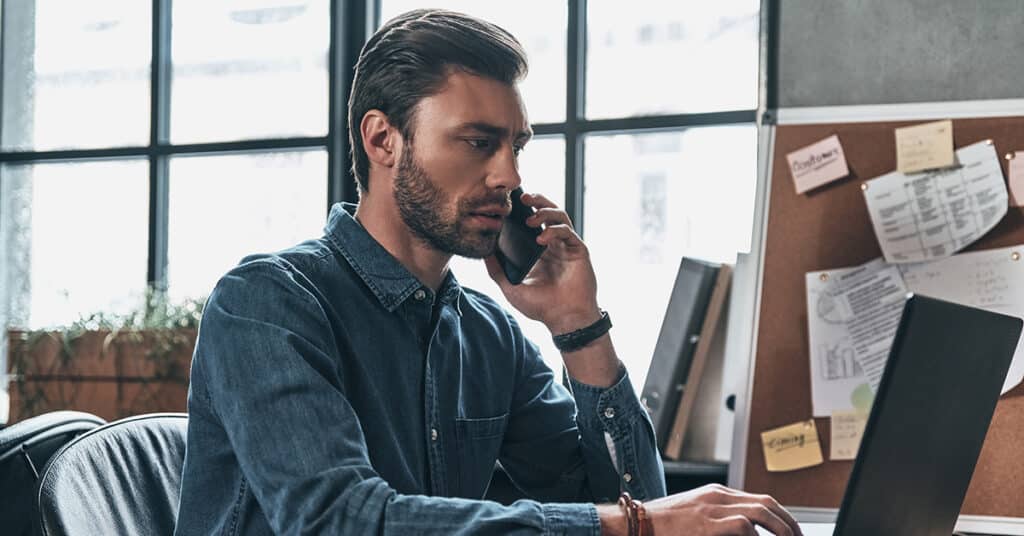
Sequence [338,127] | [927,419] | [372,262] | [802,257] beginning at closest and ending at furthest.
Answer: [927,419] → [372,262] → [802,257] → [338,127]

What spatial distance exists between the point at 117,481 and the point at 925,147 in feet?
5.64

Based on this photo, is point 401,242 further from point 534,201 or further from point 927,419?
point 927,419

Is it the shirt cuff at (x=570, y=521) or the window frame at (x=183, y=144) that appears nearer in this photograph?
the shirt cuff at (x=570, y=521)

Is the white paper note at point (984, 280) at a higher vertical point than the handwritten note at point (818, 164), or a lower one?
lower

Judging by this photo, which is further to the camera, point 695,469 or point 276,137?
point 276,137

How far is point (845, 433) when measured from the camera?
2.35 m

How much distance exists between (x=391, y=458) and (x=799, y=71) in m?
1.50

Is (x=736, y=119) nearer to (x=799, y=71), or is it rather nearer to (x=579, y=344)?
(x=799, y=71)

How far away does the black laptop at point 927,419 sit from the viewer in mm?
1020

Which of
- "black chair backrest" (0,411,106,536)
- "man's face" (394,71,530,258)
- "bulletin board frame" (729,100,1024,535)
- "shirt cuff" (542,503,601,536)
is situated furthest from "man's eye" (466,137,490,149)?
"bulletin board frame" (729,100,1024,535)

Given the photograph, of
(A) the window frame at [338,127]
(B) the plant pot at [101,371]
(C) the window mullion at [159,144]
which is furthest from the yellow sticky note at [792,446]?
(C) the window mullion at [159,144]

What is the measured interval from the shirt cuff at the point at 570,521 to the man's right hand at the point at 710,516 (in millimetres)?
14

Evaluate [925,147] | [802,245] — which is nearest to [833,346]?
[802,245]

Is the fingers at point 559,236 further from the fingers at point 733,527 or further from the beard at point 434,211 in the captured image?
the fingers at point 733,527
